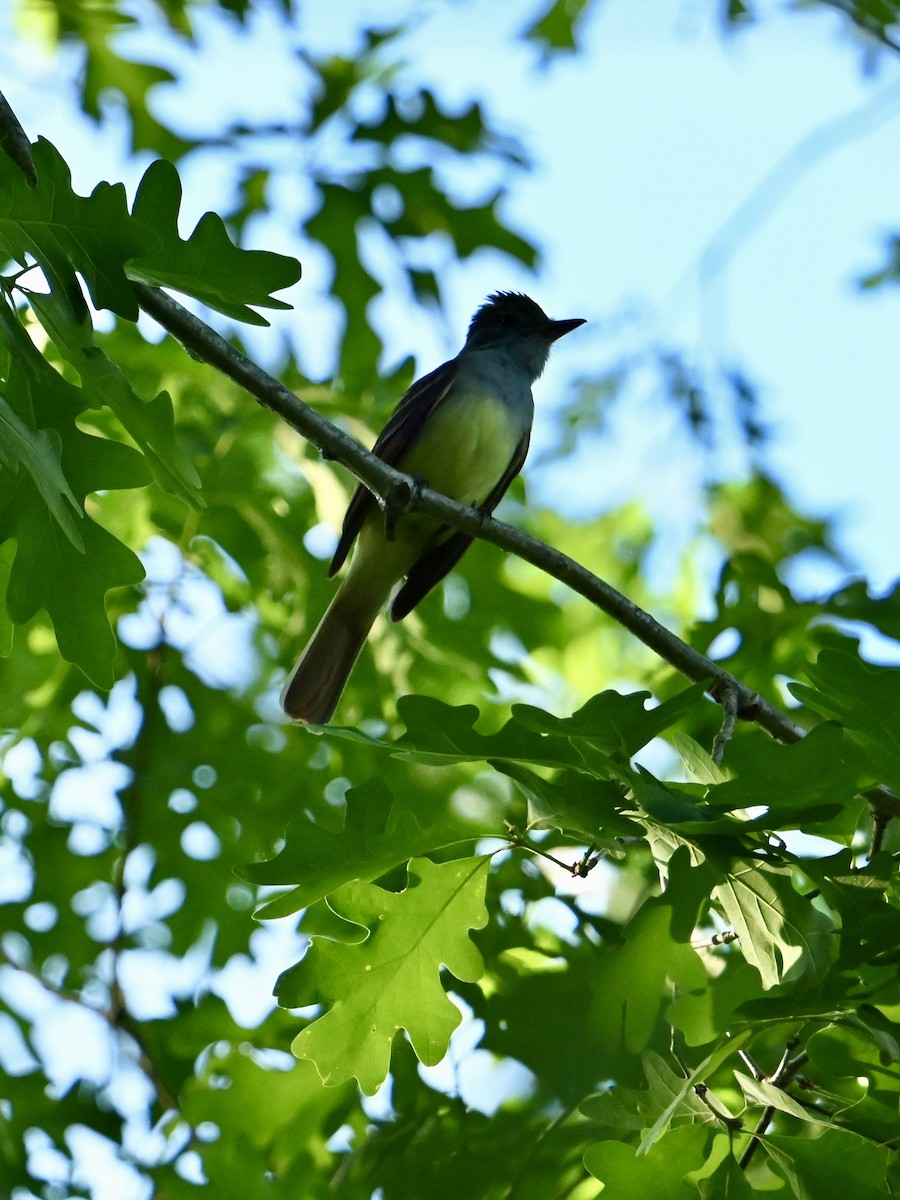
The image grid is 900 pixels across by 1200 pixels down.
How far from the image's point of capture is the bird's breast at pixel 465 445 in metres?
6.07

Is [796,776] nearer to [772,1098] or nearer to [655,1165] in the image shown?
[772,1098]

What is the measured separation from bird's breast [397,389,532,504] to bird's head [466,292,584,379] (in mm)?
617

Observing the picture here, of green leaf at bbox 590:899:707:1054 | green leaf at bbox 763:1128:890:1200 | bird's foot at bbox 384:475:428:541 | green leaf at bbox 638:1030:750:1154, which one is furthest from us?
bird's foot at bbox 384:475:428:541

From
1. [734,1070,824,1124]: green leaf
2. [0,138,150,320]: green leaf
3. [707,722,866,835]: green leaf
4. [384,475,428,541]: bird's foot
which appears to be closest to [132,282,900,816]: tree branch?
[384,475,428,541]: bird's foot

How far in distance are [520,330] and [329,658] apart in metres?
2.24

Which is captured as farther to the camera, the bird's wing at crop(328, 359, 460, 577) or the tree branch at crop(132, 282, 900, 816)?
the bird's wing at crop(328, 359, 460, 577)

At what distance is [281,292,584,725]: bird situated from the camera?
5.47 m

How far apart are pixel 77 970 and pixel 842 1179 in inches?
154

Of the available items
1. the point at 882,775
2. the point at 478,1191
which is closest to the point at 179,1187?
the point at 478,1191

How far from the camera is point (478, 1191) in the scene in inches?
148

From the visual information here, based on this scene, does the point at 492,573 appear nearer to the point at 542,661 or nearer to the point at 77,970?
the point at 542,661

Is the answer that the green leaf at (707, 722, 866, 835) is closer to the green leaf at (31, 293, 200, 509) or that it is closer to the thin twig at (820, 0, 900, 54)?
the green leaf at (31, 293, 200, 509)

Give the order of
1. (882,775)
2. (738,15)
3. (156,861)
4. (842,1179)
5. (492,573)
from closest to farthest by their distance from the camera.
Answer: (842,1179), (882,775), (156,861), (492,573), (738,15)

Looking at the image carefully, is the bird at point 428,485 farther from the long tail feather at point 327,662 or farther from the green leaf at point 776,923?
the green leaf at point 776,923
